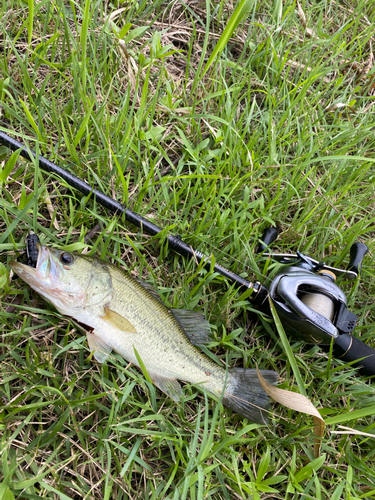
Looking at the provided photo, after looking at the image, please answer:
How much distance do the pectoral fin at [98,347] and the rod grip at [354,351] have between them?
1.77 meters

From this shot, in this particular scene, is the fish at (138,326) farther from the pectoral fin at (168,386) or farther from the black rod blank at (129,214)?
the black rod blank at (129,214)

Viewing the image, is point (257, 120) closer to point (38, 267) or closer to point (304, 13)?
point (304, 13)

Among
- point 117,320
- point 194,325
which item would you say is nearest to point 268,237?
point 194,325

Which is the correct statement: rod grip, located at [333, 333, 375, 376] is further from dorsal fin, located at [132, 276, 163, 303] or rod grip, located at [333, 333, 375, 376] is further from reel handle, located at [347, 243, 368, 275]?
dorsal fin, located at [132, 276, 163, 303]

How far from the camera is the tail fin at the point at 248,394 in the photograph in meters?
2.80

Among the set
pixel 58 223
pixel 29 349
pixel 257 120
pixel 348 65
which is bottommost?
pixel 29 349

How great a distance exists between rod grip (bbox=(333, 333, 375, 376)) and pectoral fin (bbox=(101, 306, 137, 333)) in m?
1.63

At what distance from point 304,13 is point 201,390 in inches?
167

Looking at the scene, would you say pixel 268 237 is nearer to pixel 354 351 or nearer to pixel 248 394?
pixel 354 351

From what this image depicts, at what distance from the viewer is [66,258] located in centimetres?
257

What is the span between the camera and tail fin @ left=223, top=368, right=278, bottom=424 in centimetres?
280

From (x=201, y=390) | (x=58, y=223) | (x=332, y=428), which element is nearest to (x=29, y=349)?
(x=58, y=223)

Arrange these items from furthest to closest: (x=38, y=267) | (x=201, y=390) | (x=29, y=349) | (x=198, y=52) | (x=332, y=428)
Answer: (x=198, y=52) < (x=332, y=428) < (x=201, y=390) < (x=29, y=349) < (x=38, y=267)

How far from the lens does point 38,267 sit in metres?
2.45
